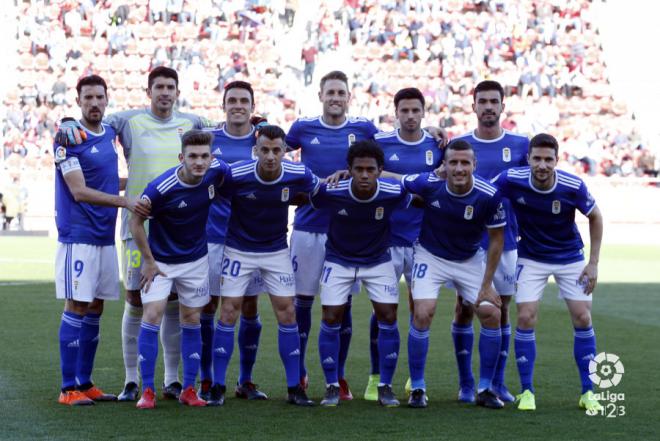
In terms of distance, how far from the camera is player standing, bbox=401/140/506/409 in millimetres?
6832

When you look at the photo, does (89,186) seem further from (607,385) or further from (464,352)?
(607,385)

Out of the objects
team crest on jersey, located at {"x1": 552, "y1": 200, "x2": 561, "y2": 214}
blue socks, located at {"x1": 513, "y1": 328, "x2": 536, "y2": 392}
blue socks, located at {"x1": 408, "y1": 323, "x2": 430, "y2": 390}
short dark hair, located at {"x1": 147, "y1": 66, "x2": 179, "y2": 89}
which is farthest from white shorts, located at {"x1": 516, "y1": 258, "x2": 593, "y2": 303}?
short dark hair, located at {"x1": 147, "y1": 66, "x2": 179, "y2": 89}

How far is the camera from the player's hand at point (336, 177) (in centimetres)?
695

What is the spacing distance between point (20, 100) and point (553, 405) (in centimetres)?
2533

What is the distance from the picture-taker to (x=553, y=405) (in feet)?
22.8

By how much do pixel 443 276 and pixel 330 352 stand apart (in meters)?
0.84

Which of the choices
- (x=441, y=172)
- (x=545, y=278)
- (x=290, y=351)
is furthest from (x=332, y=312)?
(x=545, y=278)

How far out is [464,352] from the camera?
23.7ft

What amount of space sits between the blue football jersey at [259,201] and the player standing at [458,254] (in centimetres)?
71

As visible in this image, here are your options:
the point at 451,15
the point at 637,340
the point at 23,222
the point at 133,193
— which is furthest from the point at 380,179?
the point at 451,15

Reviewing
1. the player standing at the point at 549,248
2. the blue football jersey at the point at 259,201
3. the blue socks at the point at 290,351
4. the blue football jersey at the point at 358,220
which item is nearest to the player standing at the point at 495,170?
the player standing at the point at 549,248

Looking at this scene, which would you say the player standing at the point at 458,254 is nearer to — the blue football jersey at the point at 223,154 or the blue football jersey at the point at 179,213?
the blue football jersey at the point at 223,154

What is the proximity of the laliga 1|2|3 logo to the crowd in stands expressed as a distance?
22.3m

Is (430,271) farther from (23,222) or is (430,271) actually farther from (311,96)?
(311,96)
